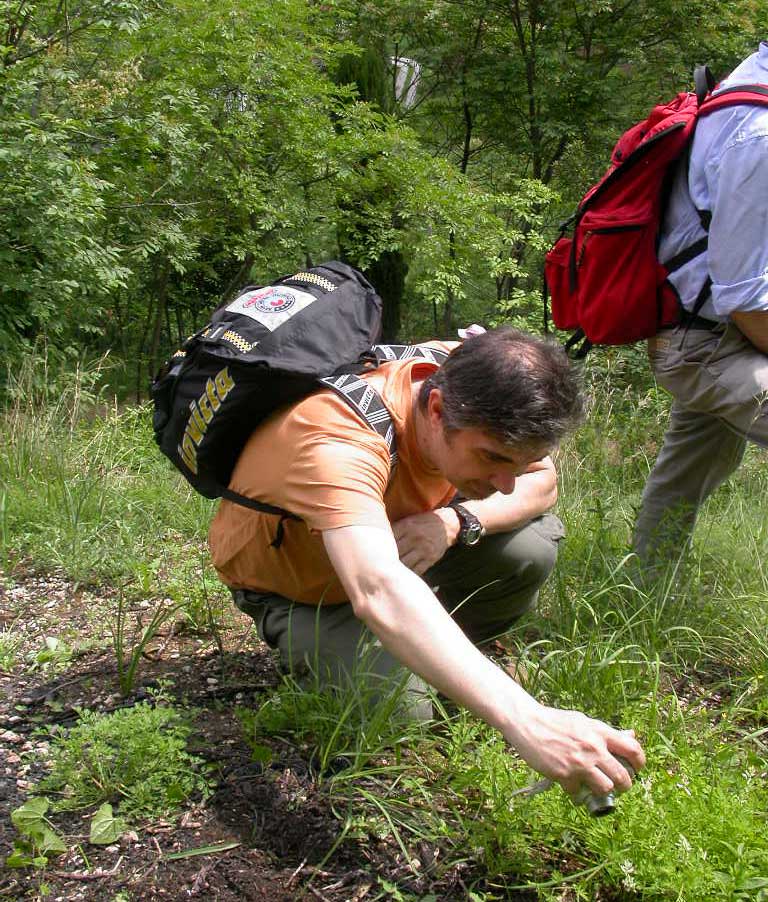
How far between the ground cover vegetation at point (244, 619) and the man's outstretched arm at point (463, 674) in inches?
13.9

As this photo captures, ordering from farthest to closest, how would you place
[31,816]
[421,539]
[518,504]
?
1. [518,504]
2. [421,539]
3. [31,816]

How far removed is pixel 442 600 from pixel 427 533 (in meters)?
0.54

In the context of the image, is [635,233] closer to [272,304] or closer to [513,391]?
[513,391]

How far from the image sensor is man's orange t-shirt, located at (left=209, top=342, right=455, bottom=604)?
1.99 metres

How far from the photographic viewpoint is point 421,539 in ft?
8.16

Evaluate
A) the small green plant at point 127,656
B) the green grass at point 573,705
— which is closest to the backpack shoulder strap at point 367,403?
the green grass at point 573,705

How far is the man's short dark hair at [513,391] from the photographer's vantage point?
207 centimetres

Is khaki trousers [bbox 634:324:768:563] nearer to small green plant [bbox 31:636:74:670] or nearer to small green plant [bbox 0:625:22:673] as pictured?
small green plant [bbox 31:636:74:670]

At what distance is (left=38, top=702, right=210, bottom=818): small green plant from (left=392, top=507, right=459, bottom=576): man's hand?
74 centimetres

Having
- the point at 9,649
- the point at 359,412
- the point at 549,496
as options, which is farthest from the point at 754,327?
the point at 9,649

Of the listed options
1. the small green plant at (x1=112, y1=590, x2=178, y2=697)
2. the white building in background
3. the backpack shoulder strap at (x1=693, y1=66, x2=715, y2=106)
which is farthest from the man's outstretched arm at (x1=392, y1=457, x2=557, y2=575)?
the white building in background

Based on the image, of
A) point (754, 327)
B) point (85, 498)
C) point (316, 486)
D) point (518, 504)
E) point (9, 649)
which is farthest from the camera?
point (85, 498)

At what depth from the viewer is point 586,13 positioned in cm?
972

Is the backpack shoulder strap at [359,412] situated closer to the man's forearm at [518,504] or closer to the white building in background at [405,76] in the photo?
the man's forearm at [518,504]
